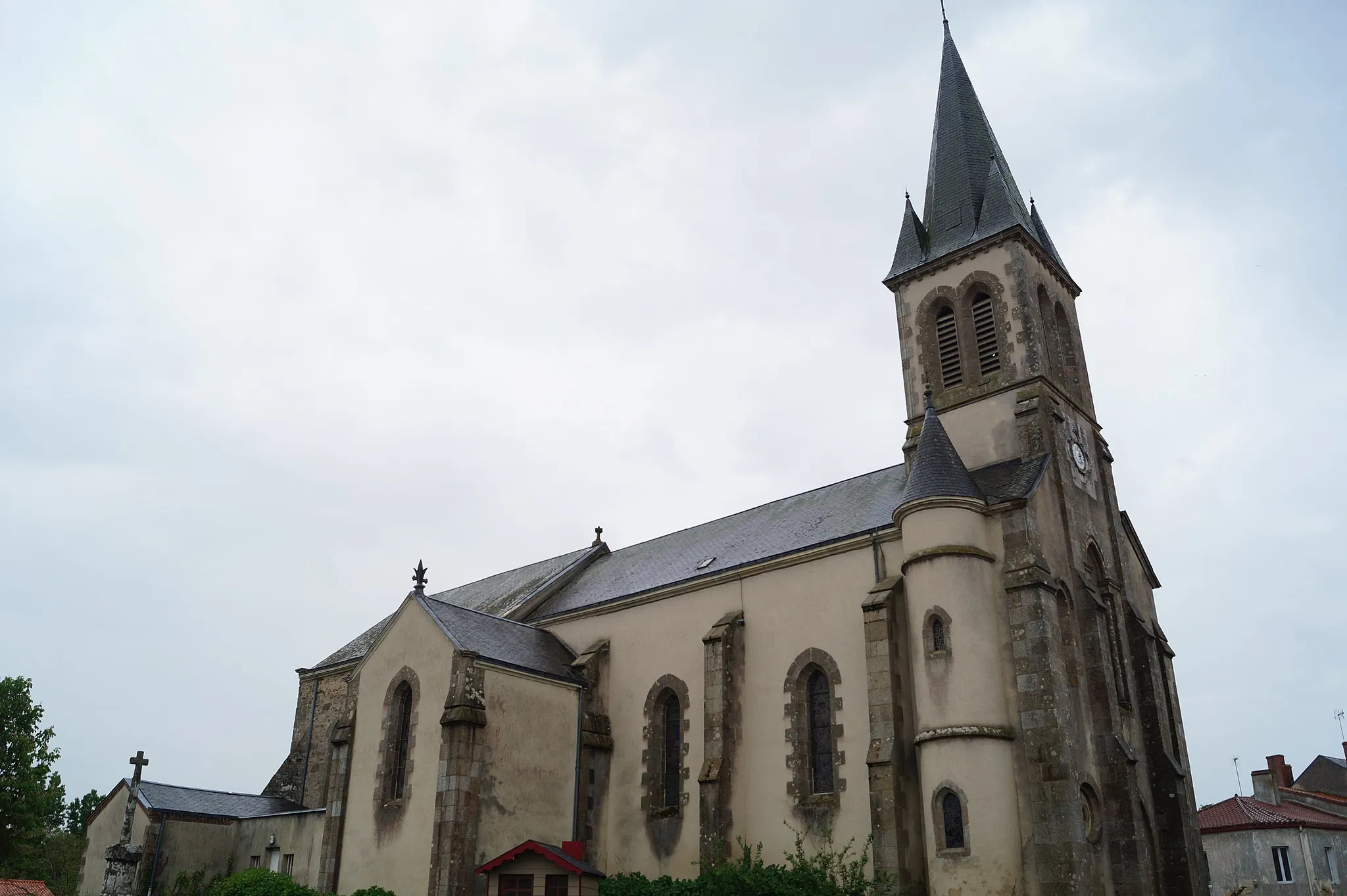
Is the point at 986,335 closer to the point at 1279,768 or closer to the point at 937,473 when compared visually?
the point at 937,473

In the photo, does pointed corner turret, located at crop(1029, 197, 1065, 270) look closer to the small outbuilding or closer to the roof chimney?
the small outbuilding

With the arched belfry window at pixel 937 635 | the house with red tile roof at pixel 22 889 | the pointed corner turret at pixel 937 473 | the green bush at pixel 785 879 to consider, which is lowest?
the house with red tile roof at pixel 22 889

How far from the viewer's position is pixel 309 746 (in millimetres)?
33875

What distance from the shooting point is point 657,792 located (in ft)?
73.4

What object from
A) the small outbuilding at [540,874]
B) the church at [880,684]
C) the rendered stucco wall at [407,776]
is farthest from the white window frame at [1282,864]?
the rendered stucco wall at [407,776]

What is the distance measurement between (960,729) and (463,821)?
35.1ft

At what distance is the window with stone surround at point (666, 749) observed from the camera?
2209 cm

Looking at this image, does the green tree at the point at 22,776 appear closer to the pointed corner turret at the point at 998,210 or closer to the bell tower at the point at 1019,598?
the bell tower at the point at 1019,598

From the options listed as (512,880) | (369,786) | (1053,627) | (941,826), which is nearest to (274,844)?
(369,786)

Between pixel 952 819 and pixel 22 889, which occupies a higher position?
pixel 952 819

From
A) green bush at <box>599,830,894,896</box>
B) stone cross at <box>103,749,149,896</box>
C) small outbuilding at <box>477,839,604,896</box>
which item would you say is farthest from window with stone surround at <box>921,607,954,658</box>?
stone cross at <box>103,749,149,896</box>

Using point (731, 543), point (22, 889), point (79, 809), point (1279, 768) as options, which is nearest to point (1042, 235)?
point (731, 543)

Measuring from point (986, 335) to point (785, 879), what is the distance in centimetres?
1372

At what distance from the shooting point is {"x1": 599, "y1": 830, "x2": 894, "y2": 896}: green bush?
1717cm
